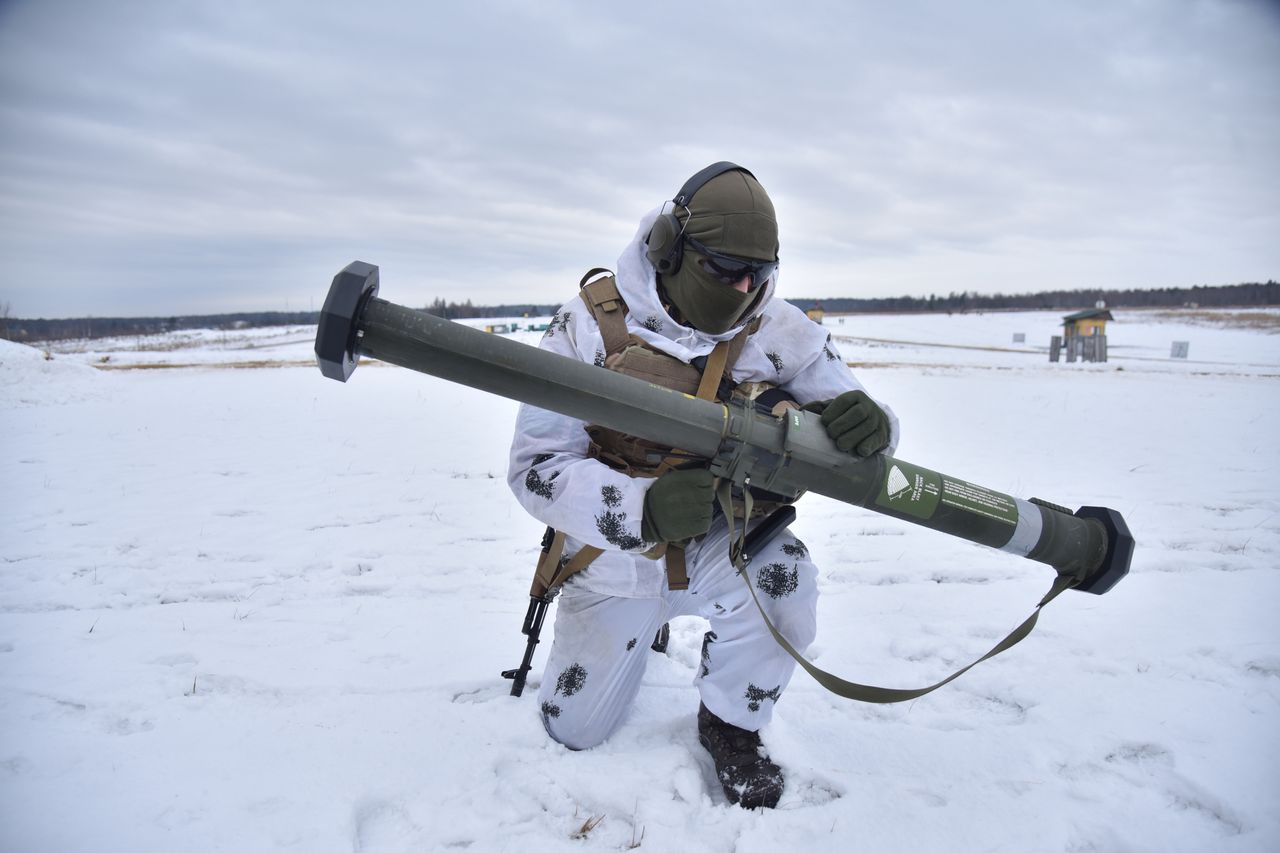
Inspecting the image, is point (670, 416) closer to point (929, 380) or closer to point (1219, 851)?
point (1219, 851)

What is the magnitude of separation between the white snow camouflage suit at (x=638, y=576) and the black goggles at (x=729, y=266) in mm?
115

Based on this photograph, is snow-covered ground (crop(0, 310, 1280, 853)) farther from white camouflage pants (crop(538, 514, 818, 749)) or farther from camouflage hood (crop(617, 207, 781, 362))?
camouflage hood (crop(617, 207, 781, 362))

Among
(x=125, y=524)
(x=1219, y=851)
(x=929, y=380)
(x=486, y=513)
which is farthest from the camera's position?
(x=929, y=380)

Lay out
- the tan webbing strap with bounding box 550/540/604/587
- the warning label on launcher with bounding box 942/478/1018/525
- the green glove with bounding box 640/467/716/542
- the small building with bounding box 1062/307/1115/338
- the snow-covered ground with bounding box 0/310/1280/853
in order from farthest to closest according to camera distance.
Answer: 1. the small building with bounding box 1062/307/1115/338
2. the tan webbing strap with bounding box 550/540/604/587
3. the warning label on launcher with bounding box 942/478/1018/525
4. the green glove with bounding box 640/467/716/542
5. the snow-covered ground with bounding box 0/310/1280/853

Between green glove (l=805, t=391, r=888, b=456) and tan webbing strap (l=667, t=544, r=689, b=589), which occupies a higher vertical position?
green glove (l=805, t=391, r=888, b=456)

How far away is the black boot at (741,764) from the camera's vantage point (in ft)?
7.14

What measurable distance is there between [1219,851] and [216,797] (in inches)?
120

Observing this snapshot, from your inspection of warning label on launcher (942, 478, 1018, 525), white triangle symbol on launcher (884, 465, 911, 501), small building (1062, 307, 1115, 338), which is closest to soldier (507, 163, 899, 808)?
white triangle symbol on launcher (884, 465, 911, 501)

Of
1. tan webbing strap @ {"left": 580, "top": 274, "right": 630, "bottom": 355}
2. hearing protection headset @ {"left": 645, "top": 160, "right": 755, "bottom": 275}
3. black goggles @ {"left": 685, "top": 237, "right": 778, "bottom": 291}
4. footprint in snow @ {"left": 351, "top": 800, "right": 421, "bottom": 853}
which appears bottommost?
footprint in snow @ {"left": 351, "top": 800, "right": 421, "bottom": 853}

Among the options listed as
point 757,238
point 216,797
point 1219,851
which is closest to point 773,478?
point 757,238

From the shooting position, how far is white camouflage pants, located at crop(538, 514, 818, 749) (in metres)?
2.46

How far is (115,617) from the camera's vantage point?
3254mm

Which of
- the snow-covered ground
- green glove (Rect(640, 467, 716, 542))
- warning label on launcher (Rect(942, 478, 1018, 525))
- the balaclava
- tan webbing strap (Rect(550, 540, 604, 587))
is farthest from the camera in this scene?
tan webbing strap (Rect(550, 540, 604, 587))

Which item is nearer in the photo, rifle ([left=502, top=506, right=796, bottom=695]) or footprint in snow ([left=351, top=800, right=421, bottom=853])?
footprint in snow ([left=351, top=800, right=421, bottom=853])
